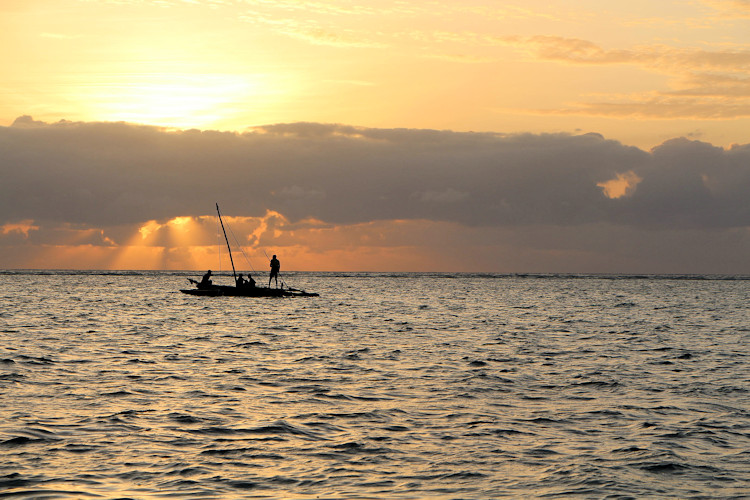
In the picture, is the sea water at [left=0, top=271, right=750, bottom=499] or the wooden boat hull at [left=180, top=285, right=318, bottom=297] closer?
the sea water at [left=0, top=271, right=750, bottom=499]

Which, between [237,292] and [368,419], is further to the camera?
[237,292]

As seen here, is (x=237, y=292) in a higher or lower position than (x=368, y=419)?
higher

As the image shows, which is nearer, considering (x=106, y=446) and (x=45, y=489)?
(x=45, y=489)

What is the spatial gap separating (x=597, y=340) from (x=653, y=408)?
68.2 feet

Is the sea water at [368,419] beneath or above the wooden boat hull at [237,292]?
beneath

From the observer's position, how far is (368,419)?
58.0 feet

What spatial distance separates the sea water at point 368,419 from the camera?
1270 centimetres

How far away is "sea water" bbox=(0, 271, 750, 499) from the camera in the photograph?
500 inches

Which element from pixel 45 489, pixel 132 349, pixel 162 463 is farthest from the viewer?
pixel 132 349

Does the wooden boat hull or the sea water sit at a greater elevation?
the wooden boat hull

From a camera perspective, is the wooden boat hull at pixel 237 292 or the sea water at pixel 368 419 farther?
the wooden boat hull at pixel 237 292

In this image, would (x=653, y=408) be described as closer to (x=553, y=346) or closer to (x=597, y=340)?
(x=553, y=346)

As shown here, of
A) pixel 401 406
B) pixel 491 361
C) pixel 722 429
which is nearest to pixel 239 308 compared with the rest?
pixel 491 361

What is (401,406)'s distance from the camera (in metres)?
19.3
